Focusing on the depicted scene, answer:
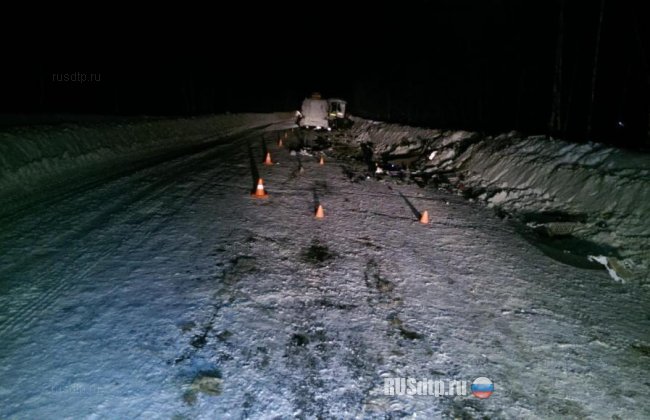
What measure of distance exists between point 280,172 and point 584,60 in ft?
47.2

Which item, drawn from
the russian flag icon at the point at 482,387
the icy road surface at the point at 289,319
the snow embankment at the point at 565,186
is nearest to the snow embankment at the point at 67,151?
the icy road surface at the point at 289,319

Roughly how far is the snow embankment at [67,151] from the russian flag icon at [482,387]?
8.39 metres

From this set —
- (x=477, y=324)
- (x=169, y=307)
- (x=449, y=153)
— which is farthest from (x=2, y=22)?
(x=477, y=324)

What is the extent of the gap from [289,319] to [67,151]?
1004 centimetres

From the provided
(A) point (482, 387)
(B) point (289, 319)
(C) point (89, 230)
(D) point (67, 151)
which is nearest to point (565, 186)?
(A) point (482, 387)

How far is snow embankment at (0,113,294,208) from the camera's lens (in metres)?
8.66

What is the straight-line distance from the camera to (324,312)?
4.40 metres

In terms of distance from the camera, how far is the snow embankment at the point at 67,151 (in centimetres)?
866

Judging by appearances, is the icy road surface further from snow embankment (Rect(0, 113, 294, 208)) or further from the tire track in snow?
snow embankment (Rect(0, 113, 294, 208))

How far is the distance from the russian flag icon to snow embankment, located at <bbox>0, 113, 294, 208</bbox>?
27.5 ft

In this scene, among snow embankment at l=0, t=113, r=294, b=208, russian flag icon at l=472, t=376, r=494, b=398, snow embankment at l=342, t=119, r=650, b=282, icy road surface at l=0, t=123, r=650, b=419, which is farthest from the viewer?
snow embankment at l=0, t=113, r=294, b=208

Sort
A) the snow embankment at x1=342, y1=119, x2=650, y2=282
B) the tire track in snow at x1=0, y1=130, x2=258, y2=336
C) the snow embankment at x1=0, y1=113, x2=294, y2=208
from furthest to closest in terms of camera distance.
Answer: the snow embankment at x1=0, y1=113, x2=294, y2=208 → the snow embankment at x1=342, y1=119, x2=650, y2=282 → the tire track in snow at x1=0, y1=130, x2=258, y2=336

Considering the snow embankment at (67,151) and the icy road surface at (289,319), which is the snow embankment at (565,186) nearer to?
the icy road surface at (289,319)

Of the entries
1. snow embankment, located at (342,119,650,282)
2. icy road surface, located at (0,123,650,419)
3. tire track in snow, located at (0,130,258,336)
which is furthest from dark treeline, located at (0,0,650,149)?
tire track in snow, located at (0,130,258,336)
